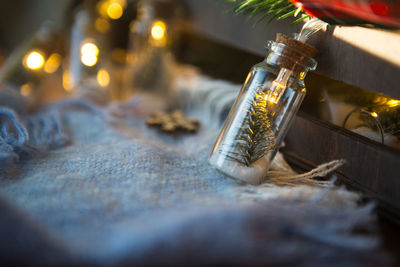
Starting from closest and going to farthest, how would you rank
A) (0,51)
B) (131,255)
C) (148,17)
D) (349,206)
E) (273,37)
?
(131,255) < (349,206) < (273,37) < (148,17) < (0,51)

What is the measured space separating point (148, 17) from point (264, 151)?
698 mm

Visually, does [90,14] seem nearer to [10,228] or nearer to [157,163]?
[157,163]

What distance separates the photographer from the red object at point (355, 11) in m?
0.38

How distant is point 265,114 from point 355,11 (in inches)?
7.0

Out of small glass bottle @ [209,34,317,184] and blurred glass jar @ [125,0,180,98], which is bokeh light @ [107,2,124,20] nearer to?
blurred glass jar @ [125,0,180,98]

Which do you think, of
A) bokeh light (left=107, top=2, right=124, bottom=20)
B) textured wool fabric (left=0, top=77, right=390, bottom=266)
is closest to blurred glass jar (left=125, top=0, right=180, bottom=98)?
bokeh light (left=107, top=2, right=124, bottom=20)

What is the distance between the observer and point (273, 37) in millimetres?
659

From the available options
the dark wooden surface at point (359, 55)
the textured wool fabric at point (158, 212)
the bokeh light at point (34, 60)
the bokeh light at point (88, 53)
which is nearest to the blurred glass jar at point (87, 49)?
the bokeh light at point (88, 53)

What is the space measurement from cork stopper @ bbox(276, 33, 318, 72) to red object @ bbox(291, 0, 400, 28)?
0.15 ft

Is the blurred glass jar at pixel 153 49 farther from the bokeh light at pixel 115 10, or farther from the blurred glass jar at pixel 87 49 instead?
the bokeh light at pixel 115 10

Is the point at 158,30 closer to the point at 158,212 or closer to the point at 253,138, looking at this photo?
the point at 253,138

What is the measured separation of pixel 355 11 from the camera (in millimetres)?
411

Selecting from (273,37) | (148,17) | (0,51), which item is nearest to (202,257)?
(273,37)

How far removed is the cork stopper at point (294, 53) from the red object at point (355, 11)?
1.9 inches
